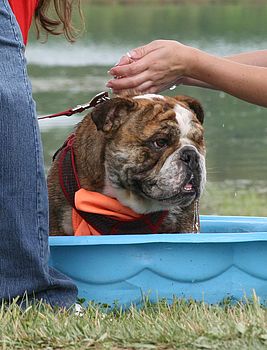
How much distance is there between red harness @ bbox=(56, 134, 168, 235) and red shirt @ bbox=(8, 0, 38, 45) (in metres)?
0.60

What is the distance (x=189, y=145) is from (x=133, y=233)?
1.51ft

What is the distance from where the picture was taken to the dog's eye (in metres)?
4.33

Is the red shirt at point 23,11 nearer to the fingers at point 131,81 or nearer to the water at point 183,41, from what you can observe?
the fingers at point 131,81

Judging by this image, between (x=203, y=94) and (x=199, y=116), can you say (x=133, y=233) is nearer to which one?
(x=199, y=116)

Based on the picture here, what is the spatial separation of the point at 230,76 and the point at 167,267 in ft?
3.20

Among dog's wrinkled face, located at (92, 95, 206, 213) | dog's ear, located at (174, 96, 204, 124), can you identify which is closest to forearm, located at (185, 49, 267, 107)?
dog's ear, located at (174, 96, 204, 124)

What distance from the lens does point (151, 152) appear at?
4.33m

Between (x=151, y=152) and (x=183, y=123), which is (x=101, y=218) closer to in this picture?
(x=151, y=152)

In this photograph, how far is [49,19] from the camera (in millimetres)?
4488

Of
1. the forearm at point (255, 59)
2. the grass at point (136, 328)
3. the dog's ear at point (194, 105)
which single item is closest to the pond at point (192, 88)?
the forearm at point (255, 59)

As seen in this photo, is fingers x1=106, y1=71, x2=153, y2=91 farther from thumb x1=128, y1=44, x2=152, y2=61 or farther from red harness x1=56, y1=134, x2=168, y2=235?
red harness x1=56, y1=134, x2=168, y2=235

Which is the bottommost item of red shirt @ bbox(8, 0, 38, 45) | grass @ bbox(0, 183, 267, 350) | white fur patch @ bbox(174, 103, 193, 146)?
grass @ bbox(0, 183, 267, 350)

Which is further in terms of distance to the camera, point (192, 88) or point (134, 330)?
point (192, 88)

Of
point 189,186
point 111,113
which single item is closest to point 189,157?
point 189,186
